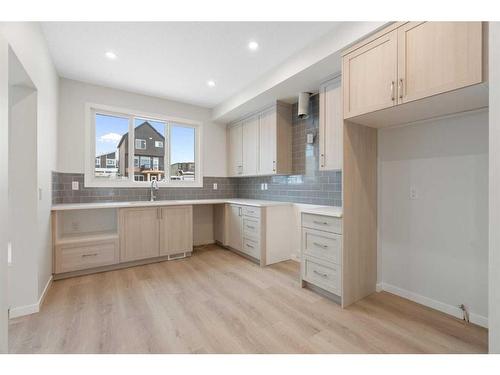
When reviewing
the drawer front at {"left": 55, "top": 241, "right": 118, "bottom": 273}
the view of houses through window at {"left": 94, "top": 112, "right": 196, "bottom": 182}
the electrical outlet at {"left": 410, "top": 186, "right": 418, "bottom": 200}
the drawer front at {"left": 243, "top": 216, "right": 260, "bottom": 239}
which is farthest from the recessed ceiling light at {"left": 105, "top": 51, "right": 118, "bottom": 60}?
the electrical outlet at {"left": 410, "top": 186, "right": 418, "bottom": 200}

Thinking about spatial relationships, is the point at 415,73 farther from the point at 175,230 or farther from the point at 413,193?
the point at 175,230

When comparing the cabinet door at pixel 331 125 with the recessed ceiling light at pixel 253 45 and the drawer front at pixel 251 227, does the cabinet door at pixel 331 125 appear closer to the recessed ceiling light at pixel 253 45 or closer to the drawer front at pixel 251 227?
the recessed ceiling light at pixel 253 45

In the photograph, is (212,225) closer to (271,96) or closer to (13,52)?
(271,96)

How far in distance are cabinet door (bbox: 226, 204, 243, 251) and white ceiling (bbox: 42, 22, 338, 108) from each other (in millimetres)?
1953

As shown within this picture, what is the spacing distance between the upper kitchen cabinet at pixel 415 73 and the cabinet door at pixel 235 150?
8.04 feet

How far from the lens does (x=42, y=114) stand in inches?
92.4

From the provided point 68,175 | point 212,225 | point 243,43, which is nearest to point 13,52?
point 243,43

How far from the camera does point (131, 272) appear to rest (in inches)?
122

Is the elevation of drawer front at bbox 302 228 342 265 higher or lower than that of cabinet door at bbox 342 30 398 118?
lower

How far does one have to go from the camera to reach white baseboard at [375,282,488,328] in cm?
186

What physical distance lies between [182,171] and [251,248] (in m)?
1.99

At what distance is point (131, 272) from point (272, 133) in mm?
2799

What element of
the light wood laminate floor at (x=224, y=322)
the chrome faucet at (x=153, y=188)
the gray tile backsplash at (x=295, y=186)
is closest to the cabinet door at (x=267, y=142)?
the gray tile backsplash at (x=295, y=186)

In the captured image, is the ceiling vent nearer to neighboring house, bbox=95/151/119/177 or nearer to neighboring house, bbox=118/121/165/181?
neighboring house, bbox=118/121/165/181
